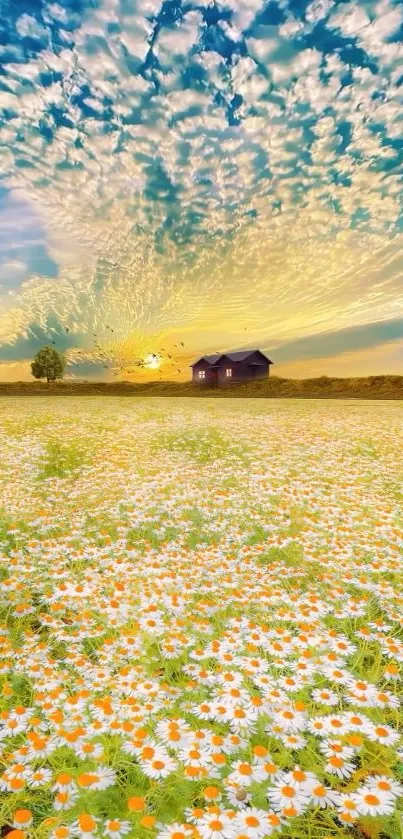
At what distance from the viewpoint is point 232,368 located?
8244cm

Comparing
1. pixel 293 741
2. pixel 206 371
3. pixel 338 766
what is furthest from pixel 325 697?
pixel 206 371

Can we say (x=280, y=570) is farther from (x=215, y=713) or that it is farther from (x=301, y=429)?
(x=301, y=429)

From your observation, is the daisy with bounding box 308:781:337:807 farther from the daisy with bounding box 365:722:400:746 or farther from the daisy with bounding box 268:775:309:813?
the daisy with bounding box 365:722:400:746

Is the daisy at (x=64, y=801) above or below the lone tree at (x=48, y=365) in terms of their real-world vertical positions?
below

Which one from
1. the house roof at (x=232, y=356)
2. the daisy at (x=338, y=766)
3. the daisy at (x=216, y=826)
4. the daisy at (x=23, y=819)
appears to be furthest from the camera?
the house roof at (x=232, y=356)

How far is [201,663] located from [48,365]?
10088cm

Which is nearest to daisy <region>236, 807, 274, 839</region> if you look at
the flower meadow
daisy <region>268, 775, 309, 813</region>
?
the flower meadow

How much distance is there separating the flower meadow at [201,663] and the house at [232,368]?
72063 millimetres

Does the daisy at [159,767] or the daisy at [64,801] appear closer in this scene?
the daisy at [64,801]

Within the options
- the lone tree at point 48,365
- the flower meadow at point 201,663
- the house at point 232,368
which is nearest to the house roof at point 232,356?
the house at point 232,368

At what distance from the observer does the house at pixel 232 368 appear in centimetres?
8188

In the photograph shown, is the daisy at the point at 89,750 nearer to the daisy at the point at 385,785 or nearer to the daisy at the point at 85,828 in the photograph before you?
the daisy at the point at 85,828

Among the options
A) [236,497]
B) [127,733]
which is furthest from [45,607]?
[236,497]

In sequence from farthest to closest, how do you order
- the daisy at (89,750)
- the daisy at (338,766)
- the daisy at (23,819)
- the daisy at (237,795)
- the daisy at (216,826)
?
the daisy at (89,750)
the daisy at (338,766)
the daisy at (237,795)
the daisy at (23,819)
the daisy at (216,826)
